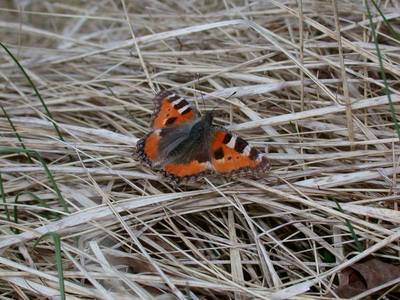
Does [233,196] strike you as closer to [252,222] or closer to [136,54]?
[252,222]

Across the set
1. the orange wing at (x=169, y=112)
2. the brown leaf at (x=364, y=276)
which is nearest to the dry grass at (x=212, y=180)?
the brown leaf at (x=364, y=276)

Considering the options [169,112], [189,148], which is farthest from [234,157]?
[169,112]

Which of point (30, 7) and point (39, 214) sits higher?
point (30, 7)

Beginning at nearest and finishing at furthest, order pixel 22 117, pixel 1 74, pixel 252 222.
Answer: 1. pixel 252 222
2. pixel 22 117
3. pixel 1 74

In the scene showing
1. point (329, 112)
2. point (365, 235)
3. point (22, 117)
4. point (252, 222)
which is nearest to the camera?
point (365, 235)

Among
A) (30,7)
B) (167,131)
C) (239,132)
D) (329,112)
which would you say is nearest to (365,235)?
(329,112)

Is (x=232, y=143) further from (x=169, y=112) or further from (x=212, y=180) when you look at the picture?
(x=169, y=112)

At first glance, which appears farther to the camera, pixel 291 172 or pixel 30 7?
pixel 30 7
